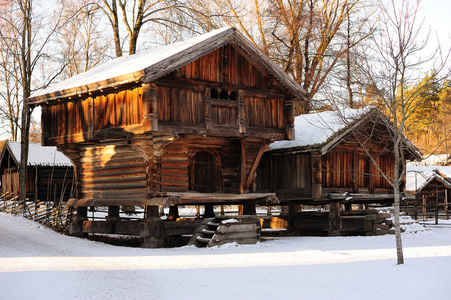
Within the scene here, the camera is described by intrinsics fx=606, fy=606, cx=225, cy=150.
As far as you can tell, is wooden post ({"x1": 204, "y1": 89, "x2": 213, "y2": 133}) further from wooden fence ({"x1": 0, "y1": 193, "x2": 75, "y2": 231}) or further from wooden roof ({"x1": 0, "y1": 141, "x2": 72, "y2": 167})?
wooden roof ({"x1": 0, "y1": 141, "x2": 72, "y2": 167})

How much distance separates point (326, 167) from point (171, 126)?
26.4 ft

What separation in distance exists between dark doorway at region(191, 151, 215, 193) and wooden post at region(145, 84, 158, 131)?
3.75m

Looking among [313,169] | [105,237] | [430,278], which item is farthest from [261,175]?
[430,278]

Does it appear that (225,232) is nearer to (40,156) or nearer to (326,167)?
(326,167)

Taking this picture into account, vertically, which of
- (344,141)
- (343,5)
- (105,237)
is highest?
(343,5)

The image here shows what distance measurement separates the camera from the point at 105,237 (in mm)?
25172

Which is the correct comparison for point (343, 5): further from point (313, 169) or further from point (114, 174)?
point (114, 174)

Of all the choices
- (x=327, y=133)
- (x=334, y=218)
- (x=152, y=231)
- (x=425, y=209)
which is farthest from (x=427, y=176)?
(x=152, y=231)

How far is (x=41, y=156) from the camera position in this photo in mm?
42781

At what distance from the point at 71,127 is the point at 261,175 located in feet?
28.0

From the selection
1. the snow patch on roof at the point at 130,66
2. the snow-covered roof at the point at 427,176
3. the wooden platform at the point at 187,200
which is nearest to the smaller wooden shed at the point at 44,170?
the snow patch on roof at the point at 130,66

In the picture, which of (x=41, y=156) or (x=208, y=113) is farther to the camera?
(x=41, y=156)

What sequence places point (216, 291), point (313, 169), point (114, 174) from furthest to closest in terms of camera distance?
point (313, 169) < point (114, 174) < point (216, 291)

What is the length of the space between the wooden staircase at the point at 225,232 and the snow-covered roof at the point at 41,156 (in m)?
23.4
